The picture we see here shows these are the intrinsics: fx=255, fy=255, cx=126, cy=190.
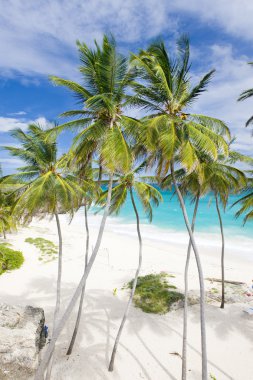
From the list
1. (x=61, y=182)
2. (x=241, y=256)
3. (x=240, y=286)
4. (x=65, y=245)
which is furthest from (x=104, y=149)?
(x=241, y=256)

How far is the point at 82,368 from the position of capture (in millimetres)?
10156

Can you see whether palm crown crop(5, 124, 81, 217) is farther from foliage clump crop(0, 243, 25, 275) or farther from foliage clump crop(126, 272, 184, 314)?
foliage clump crop(0, 243, 25, 275)

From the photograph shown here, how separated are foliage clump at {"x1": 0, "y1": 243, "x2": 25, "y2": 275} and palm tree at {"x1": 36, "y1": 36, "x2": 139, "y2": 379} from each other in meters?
14.4

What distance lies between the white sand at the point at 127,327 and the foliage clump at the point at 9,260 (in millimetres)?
673

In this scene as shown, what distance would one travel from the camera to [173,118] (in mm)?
8539

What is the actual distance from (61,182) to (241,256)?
2559cm

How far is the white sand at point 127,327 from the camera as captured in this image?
1033 centimetres

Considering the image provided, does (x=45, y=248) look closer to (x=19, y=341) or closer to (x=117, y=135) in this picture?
(x=19, y=341)

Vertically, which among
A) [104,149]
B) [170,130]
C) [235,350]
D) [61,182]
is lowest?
[235,350]

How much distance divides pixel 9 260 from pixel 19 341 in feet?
38.5

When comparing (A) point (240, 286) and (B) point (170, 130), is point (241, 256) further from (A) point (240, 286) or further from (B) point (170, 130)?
(B) point (170, 130)

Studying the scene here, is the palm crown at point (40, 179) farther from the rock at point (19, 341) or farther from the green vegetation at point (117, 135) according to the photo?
the rock at point (19, 341)

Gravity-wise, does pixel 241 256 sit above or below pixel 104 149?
below

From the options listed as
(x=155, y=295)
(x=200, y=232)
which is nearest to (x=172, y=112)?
(x=155, y=295)
